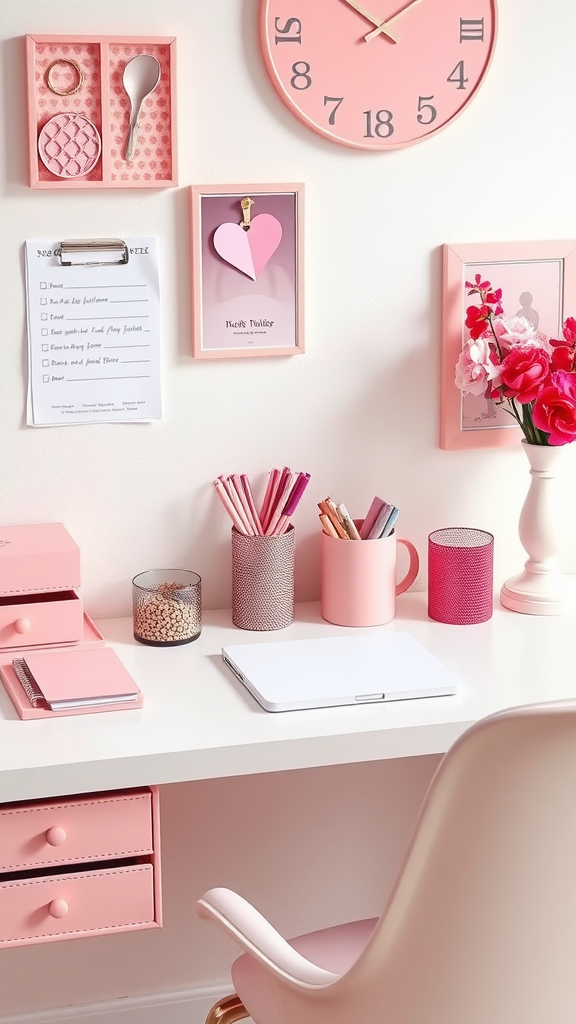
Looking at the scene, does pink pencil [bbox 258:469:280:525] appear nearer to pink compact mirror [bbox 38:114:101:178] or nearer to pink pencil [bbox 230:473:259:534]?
pink pencil [bbox 230:473:259:534]

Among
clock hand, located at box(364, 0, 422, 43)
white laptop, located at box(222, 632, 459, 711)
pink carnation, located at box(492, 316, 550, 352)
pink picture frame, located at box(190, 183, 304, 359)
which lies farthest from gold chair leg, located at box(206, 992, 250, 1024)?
clock hand, located at box(364, 0, 422, 43)

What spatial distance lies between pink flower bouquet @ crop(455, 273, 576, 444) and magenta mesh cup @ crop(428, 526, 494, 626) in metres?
0.21

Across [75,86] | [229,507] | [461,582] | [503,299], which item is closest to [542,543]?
[461,582]

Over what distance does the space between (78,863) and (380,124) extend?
45.8 inches

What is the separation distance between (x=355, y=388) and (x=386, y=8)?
0.57 m

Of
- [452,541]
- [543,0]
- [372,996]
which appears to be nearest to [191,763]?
[372,996]

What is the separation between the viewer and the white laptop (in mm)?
1653

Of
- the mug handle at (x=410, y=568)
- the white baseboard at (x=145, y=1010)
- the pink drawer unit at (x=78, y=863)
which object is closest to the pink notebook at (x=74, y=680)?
the pink drawer unit at (x=78, y=863)

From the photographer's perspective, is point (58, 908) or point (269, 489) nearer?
point (58, 908)

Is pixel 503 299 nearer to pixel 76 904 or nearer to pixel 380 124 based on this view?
pixel 380 124

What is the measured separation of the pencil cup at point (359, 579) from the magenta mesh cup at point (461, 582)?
66 mm

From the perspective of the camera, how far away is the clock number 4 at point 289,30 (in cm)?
187

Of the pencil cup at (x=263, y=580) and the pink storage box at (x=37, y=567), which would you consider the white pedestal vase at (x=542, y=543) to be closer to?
the pencil cup at (x=263, y=580)

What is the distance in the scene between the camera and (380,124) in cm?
195
